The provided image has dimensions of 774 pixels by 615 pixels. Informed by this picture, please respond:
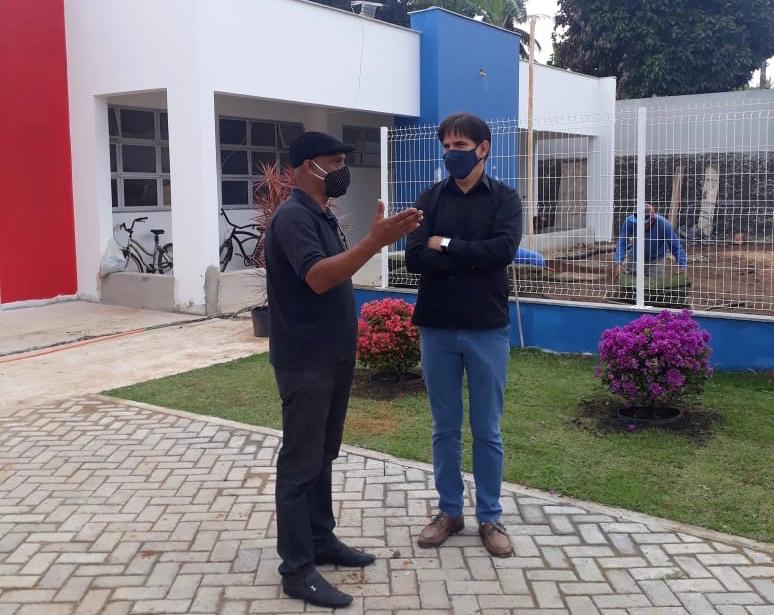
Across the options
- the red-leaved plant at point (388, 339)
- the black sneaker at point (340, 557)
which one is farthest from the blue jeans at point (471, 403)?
the red-leaved plant at point (388, 339)

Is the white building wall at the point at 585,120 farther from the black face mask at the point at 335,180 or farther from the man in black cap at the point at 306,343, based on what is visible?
the man in black cap at the point at 306,343

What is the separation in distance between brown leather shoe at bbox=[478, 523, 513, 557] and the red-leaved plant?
2.77 m

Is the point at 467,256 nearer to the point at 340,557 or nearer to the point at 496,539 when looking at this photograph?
the point at 496,539

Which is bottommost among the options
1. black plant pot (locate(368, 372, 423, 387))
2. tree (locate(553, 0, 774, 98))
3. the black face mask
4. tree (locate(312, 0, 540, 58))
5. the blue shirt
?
black plant pot (locate(368, 372, 423, 387))

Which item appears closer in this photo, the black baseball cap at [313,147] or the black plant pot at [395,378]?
the black baseball cap at [313,147]

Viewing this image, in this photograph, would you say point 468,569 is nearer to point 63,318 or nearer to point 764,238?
point 764,238

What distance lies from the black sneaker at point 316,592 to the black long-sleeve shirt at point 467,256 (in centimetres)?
122

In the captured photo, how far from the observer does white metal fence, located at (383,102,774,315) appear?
7.50m

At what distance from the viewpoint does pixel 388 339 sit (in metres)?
6.43

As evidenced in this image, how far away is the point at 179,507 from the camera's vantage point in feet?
14.0

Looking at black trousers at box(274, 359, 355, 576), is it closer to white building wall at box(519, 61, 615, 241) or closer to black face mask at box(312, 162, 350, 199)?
black face mask at box(312, 162, 350, 199)

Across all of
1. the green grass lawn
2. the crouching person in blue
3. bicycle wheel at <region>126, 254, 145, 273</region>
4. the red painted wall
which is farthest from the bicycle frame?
the crouching person in blue

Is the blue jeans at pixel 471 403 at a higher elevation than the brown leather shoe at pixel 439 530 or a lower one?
higher

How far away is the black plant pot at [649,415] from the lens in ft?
18.0
